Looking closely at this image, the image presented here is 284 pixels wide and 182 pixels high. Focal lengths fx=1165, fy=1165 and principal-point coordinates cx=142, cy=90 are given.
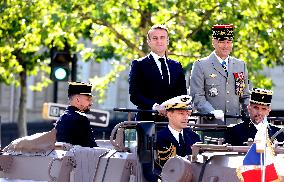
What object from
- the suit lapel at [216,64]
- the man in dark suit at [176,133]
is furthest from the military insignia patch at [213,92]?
the man in dark suit at [176,133]

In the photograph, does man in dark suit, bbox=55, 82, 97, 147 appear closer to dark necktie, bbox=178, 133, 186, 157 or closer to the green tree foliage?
dark necktie, bbox=178, 133, 186, 157

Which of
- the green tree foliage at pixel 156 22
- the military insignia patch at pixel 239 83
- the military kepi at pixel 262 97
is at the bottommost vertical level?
the military kepi at pixel 262 97

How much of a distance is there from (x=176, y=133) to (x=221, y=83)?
2.13 meters

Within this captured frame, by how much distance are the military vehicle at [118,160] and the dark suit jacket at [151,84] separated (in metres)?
0.51

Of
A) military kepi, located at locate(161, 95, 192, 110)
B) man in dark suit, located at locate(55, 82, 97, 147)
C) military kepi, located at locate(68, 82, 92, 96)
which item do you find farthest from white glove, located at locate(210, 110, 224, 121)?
military kepi, located at locate(68, 82, 92, 96)

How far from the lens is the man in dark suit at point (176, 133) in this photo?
10.5 meters

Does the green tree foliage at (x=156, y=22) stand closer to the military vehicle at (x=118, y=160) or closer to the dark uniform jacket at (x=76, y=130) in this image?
the military vehicle at (x=118, y=160)

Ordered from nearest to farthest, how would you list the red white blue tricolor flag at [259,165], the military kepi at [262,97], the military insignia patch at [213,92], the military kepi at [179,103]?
1. the red white blue tricolor flag at [259,165]
2. the military kepi at [179,103]
3. the military kepi at [262,97]
4. the military insignia patch at [213,92]

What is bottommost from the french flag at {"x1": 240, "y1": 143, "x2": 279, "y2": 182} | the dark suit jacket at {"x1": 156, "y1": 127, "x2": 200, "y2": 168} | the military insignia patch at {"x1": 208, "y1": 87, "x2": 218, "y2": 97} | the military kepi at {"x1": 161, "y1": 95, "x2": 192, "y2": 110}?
the french flag at {"x1": 240, "y1": 143, "x2": 279, "y2": 182}

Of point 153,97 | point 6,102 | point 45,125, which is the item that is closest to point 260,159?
point 153,97

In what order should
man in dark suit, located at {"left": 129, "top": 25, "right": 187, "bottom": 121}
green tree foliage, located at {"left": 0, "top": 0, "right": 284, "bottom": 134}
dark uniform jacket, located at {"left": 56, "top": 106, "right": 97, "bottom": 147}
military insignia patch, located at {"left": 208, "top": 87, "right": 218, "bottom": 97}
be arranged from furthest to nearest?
1. green tree foliage, located at {"left": 0, "top": 0, "right": 284, "bottom": 134}
2. military insignia patch, located at {"left": 208, "top": 87, "right": 218, "bottom": 97}
3. dark uniform jacket, located at {"left": 56, "top": 106, "right": 97, "bottom": 147}
4. man in dark suit, located at {"left": 129, "top": 25, "right": 187, "bottom": 121}

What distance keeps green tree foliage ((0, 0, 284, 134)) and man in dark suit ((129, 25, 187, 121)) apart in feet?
38.6

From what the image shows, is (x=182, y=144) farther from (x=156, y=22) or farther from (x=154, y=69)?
(x=156, y=22)

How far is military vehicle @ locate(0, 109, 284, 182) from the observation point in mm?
9219
